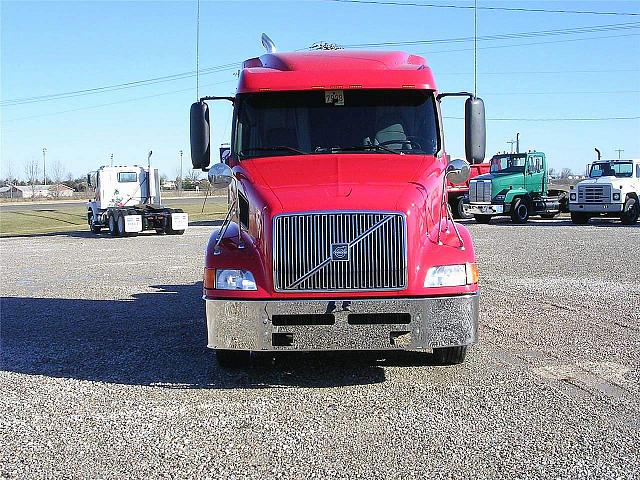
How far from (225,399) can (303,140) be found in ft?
8.24

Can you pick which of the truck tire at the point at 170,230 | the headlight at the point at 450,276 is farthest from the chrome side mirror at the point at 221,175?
the truck tire at the point at 170,230

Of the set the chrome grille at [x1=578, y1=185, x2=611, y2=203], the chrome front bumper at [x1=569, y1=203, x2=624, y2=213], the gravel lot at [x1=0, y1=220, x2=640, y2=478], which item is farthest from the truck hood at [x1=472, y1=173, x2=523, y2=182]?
the gravel lot at [x1=0, y1=220, x2=640, y2=478]

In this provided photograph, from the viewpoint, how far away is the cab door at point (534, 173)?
108 ft

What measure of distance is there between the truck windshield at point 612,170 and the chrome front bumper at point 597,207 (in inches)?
47.1

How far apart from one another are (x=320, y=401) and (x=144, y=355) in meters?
2.48

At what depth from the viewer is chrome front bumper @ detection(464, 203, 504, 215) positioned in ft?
104

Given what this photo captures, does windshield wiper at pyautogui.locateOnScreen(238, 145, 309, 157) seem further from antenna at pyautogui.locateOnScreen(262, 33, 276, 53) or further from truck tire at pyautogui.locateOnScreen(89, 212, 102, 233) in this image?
truck tire at pyautogui.locateOnScreen(89, 212, 102, 233)

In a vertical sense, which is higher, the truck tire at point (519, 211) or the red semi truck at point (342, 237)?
the red semi truck at point (342, 237)

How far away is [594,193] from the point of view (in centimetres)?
3012

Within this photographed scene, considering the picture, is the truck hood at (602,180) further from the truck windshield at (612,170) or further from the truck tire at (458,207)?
the truck tire at (458,207)

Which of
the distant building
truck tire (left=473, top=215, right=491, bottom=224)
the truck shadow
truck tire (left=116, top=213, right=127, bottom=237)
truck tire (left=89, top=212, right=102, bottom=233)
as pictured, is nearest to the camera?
the truck shadow

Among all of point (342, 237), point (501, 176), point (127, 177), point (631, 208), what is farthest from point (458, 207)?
point (342, 237)

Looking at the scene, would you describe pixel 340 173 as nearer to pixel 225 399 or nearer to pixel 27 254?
pixel 225 399

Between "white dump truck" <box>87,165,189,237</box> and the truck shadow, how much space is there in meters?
18.1
